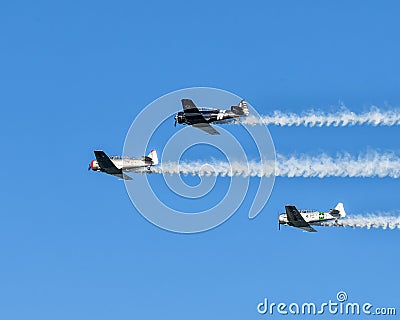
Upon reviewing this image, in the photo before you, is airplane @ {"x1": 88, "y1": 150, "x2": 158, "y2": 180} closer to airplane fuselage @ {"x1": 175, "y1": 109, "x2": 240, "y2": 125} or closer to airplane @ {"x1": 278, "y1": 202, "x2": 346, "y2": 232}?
airplane fuselage @ {"x1": 175, "y1": 109, "x2": 240, "y2": 125}

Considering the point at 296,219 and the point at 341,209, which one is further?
the point at 341,209

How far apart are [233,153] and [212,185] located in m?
3.26

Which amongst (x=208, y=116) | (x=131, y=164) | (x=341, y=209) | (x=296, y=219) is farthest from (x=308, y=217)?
(x=131, y=164)

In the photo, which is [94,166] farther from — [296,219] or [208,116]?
[296,219]

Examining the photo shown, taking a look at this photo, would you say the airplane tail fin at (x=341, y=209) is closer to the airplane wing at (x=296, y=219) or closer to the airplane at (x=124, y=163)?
the airplane wing at (x=296, y=219)

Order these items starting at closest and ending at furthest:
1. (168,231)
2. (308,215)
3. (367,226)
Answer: (168,231)
(367,226)
(308,215)

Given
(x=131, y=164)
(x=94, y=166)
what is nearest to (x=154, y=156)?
(x=131, y=164)

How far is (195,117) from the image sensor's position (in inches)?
2872

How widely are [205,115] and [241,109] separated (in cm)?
323

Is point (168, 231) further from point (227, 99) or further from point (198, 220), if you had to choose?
point (227, 99)

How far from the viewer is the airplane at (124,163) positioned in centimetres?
7362

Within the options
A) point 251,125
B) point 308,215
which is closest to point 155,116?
point 251,125

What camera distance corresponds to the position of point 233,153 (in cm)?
7375

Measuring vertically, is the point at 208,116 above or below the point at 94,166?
above
